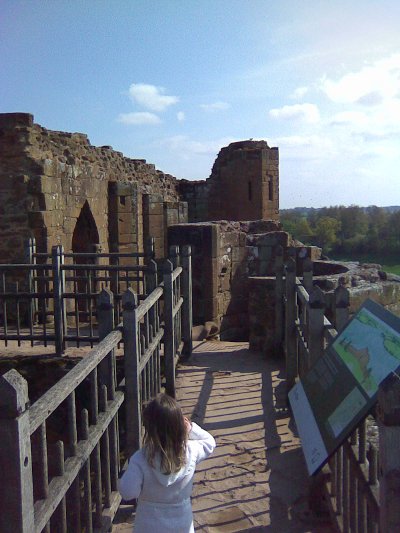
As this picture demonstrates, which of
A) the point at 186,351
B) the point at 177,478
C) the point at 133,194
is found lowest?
the point at 186,351

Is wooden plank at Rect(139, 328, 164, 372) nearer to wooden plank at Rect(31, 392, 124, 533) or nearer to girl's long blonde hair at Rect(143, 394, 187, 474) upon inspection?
wooden plank at Rect(31, 392, 124, 533)

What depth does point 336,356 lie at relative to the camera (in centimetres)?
304

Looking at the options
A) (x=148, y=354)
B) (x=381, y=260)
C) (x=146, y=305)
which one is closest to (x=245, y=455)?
(x=148, y=354)

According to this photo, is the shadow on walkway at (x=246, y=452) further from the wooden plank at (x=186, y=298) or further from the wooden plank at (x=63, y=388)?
the wooden plank at (x=63, y=388)

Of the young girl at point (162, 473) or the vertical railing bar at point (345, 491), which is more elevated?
the young girl at point (162, 473)

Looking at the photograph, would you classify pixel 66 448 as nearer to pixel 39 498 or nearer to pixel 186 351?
pixel 39 498

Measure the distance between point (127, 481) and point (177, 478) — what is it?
0.70ft

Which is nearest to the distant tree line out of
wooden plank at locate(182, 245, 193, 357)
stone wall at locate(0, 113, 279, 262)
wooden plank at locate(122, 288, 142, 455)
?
stone wall at locate(0, 113, 279, 262)

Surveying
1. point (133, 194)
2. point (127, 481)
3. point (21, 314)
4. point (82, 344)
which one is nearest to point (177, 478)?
point (127, 481)

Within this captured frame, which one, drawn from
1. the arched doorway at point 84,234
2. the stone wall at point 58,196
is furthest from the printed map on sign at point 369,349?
the arched doorway at point 84,234

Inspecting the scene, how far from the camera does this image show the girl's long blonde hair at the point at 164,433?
97.7 inches

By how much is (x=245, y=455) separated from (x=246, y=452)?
6 cm

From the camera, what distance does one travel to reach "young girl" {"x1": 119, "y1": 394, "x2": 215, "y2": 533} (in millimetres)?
2486

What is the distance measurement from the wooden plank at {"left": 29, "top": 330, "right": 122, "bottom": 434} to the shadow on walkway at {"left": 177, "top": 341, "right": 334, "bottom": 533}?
1355 millimetres
